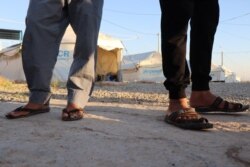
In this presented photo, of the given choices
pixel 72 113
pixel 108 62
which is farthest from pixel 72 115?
pixel 108 62

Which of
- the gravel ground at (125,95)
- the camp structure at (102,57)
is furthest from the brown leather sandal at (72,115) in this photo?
the camp structure at (102,57)

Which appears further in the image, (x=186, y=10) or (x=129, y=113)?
(x=129, y=113)

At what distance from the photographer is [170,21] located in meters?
3.05

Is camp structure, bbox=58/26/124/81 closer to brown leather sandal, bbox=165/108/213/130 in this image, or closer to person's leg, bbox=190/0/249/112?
person's leg, bbox=190/0/249/112

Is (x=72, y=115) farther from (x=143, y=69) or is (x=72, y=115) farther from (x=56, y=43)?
(x=143, y=69)

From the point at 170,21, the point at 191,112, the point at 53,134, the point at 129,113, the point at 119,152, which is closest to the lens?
the point at 119,152

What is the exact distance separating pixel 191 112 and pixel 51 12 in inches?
46.1

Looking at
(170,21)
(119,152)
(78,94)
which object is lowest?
(119,152)

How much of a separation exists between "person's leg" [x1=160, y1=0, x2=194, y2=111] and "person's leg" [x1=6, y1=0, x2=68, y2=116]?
75 cm

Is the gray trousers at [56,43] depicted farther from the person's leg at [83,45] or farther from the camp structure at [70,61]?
the camp structure at [70,61]

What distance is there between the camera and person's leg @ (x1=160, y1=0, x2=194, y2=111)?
3029 millimetres

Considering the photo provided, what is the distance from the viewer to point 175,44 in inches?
120

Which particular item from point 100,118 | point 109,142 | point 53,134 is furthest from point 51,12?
point 109,142

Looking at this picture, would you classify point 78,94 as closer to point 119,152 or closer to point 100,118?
point 100,118
